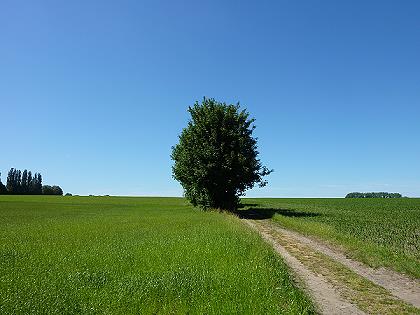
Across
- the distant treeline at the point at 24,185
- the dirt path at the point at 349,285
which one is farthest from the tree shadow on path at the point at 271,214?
the distant treeline at the point at 24,185

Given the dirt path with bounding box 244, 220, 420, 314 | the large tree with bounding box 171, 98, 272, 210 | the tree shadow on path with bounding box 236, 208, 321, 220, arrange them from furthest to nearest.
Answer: the large tree with bounding box 171, 98, 272, 210 → the tree shadow on path with bounding box 236, 208, 321, 220 → the dirt path with bounding box 244, 220, 420, 314

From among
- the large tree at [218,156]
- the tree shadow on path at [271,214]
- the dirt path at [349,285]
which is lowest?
→ the dirt path at [349,285]

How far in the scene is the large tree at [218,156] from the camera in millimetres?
50438

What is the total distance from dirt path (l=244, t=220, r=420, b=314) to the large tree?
A: 102 ft

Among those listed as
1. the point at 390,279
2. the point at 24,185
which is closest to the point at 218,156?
the point at 390,279

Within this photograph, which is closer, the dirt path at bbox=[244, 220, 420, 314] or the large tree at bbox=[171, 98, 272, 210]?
the dirt path at bbox=[244, 220, 420, 314]

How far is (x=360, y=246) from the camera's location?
66.7 ft

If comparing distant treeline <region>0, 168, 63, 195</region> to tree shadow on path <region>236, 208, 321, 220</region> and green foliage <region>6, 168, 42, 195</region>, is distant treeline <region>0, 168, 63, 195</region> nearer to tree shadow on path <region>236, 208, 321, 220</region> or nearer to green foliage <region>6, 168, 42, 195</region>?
green foliage <region>6, 168, 42, 195</region>

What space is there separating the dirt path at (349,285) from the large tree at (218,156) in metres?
31.2

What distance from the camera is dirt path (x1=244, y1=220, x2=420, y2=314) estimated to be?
34.1ft

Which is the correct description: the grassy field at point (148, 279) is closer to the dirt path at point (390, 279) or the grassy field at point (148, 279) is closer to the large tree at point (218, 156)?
the dirt path at point (390, 279)

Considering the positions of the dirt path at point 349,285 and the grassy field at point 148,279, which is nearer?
the grassy field at point 148,279

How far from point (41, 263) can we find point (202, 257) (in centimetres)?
614

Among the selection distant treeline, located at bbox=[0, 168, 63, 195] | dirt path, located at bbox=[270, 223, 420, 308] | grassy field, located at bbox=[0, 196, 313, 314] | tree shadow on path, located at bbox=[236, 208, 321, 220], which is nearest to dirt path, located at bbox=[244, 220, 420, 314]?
dirt path, located at bbox=[270, 223, 420, 308]
